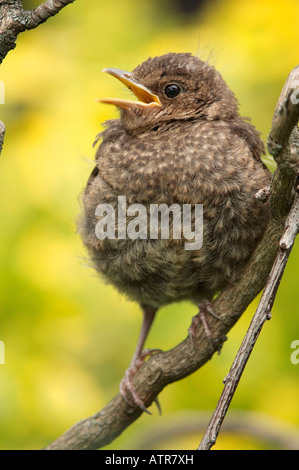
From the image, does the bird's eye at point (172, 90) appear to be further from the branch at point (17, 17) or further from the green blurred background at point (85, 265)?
the branch at point (17, 17)

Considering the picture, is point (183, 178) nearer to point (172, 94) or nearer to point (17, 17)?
point (172, 94)

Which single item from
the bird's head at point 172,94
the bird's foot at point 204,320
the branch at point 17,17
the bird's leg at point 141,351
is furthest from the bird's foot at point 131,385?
the branch at point 17,17

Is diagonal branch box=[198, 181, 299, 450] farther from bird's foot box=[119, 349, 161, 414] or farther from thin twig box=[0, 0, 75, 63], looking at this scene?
bird's foot box=[119, 349, 161, 414]

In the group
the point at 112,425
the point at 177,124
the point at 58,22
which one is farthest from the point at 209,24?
the point at 112,425

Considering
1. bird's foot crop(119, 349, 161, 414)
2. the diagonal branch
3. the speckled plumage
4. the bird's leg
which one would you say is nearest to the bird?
the speckled plumage

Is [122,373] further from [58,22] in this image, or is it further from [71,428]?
[58,22]

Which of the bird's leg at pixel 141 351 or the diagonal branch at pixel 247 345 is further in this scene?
the bird's leg at pixel 141 351

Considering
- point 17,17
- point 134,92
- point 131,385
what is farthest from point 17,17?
point 131,385
